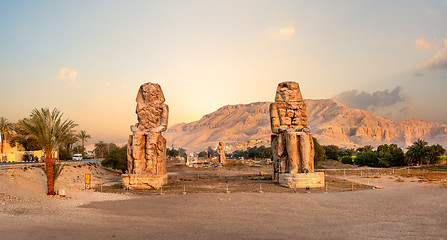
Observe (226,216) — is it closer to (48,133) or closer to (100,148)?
(48,133)

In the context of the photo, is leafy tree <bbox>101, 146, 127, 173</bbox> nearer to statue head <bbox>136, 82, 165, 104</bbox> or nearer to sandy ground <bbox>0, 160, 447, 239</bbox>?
statue head <bbox>136, 82, 165, 104</bbox>

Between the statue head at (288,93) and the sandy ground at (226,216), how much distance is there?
5.64 m

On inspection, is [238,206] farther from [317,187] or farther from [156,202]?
[317,187]

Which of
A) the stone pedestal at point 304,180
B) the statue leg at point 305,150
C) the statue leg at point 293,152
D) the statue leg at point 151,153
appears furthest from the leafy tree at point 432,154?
the statue leg at point 151,153

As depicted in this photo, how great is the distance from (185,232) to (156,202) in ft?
13.2

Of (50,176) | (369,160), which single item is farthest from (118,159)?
(369,160)

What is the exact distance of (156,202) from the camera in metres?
10.1

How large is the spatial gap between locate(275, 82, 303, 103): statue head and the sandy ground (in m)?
5.64

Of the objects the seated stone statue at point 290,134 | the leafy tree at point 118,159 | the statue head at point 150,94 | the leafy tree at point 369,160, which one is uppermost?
the statue head at point 150,94

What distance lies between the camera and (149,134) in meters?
14.4

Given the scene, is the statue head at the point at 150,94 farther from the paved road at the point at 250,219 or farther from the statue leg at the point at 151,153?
the paved road at the point at 250,219

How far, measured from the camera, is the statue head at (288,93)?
15891 mm

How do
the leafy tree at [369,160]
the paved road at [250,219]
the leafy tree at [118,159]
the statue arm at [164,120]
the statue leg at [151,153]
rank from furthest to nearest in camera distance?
the leafy tree at [369,160]
the leafy tree at [118,159]
the statue arm at [164,120]
the statue leg at [151,153]
the paved road at [250,219]

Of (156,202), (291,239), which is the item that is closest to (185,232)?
(291,239)
